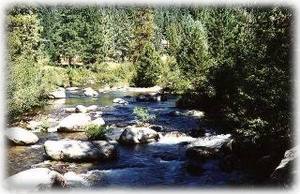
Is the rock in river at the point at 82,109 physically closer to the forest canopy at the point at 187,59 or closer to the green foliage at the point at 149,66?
the forest canopy at the point at 187,59

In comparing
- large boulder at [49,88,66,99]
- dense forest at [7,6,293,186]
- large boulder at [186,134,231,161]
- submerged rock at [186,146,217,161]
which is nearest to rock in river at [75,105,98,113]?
dense forest at [7,6,293,186]

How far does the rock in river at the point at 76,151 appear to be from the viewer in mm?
19703

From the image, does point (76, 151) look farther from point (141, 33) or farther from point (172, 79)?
point (141, 33)

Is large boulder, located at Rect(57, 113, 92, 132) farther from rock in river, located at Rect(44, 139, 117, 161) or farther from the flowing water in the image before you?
rock in river, located at Rect(44, 139, 117, 161)

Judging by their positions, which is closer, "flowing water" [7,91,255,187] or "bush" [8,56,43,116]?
"flowing water" [7,91,255,187]

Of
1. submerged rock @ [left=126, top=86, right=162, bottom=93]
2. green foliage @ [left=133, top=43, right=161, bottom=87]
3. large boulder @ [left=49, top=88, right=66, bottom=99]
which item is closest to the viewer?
large boulder @ [left=49, top=88, right=66, bottom=99]

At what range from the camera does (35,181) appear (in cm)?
1484

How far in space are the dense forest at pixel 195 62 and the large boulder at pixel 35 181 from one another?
875 centimetres

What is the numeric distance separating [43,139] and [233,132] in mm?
11207

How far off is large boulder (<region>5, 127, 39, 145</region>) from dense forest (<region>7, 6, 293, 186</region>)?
3123mm

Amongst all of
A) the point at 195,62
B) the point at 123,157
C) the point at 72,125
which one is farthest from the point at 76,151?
the point at 195,62

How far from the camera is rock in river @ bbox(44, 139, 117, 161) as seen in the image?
1970 cm

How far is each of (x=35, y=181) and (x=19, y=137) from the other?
864 centimetres

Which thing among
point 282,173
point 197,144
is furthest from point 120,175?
point 282,173
